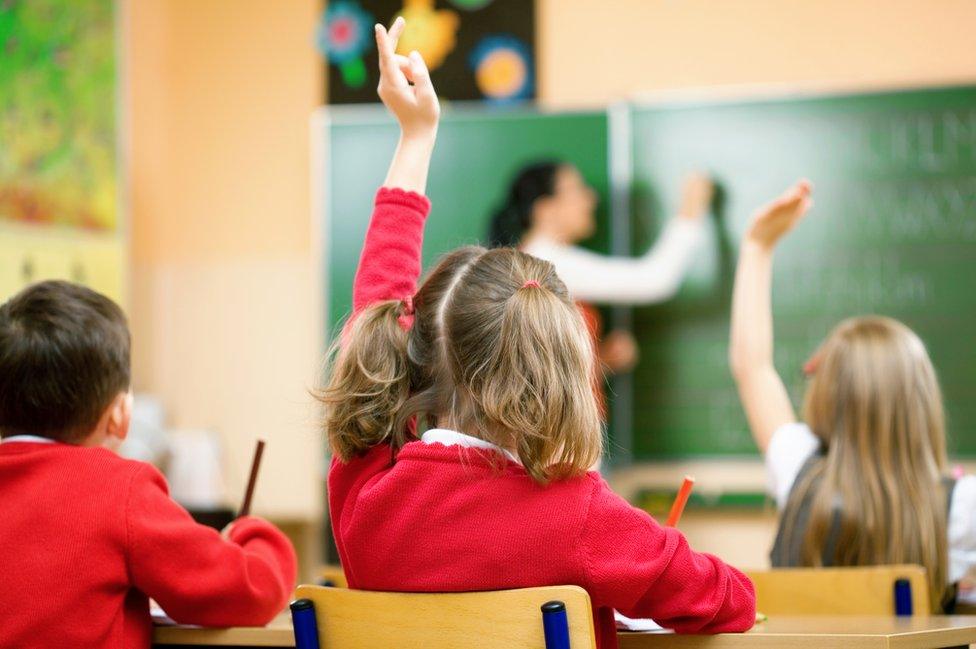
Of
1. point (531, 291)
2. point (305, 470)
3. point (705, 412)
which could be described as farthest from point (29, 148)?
point (531, 291)

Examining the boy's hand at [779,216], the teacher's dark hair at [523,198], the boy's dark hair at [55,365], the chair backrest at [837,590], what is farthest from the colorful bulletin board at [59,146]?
the chair backrest at [837,590]

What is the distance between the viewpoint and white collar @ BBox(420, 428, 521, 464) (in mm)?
1339

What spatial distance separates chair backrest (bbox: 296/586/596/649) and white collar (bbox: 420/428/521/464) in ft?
0.55

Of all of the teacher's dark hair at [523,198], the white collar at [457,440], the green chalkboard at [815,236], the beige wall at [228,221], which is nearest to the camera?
the white collar at [457,440]

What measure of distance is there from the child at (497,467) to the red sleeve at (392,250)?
0.62ft

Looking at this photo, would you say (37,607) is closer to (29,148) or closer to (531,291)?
(531,291)

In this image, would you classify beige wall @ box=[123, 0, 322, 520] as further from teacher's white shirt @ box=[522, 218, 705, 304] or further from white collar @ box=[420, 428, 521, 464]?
white collar @ box=[420, 428, 521, 464]

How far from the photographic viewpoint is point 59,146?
3770mm

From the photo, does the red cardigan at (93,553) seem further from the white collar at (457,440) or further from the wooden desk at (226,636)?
the white collar at (457,440)

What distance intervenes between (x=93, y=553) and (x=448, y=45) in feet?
10.2

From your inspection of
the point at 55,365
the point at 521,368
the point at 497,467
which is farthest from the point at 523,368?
the point at 55,365

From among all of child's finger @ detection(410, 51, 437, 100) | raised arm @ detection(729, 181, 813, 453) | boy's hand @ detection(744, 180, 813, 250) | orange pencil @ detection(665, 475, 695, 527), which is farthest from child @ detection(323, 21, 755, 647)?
raised arm @ detection(729, 181, 813, 453)

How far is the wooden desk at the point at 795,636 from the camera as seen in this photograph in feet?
4.25

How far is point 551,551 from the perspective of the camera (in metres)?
1.28
